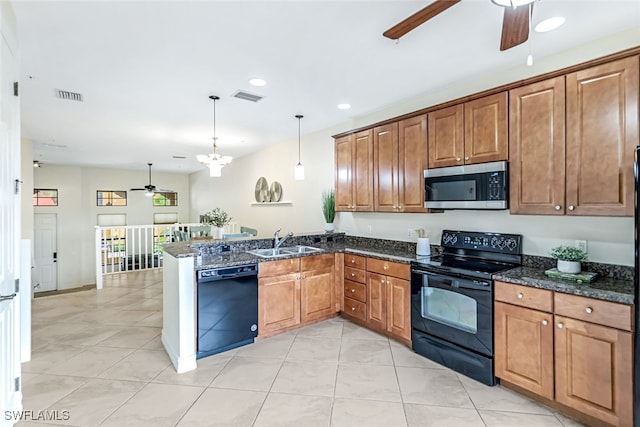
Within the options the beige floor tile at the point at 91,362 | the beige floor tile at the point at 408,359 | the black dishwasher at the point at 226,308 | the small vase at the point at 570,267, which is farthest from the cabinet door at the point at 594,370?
the beige floor tile at the point at 91,362

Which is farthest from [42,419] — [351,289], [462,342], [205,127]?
[205,127]

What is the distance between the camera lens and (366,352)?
3.19 meters

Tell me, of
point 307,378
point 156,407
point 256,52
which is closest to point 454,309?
point 307,378

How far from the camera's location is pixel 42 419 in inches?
85.3

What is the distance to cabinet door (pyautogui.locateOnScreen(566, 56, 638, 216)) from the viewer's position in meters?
2.11

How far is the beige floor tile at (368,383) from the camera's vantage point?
2.45 metres

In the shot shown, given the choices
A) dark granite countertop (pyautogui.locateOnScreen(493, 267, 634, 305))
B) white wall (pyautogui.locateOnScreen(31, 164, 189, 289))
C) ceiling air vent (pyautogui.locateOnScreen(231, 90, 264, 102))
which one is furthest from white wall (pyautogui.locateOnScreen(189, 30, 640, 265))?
white wall (pyautogui.locateOnScreen(31, 164, 189, 289))

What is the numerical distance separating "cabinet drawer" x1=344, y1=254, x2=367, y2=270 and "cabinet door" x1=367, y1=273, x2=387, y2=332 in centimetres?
15

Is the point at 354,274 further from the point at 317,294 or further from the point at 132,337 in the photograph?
the point at 132,337

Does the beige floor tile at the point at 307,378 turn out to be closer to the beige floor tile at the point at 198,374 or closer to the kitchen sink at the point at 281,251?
the beige floor tile at the point at 198,374

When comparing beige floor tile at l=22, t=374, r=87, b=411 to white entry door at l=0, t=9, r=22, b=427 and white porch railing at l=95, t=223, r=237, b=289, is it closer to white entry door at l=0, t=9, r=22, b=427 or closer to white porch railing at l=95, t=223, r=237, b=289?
white entry door at l=0, t=9, r=22, b=427

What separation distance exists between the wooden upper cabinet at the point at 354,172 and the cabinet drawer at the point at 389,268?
754mm

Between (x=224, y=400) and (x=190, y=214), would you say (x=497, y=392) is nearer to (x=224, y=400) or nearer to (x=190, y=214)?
(x=224, y=400)

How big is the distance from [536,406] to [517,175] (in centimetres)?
180
